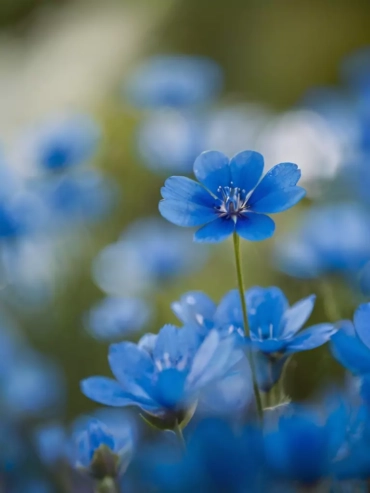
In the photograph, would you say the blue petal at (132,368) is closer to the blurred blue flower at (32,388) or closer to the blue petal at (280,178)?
the blue petal at (280,178)

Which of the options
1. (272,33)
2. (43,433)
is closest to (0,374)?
(43,433)

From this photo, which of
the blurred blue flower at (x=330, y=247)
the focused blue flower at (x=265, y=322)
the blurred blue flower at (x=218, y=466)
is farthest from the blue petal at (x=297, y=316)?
the blurred blue flower at (x=330, y=247)

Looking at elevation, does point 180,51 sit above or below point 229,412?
above

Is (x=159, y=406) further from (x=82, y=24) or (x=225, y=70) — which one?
(x=82, y=24)

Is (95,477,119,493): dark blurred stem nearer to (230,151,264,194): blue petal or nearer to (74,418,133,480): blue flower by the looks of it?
(74,418,133,480): blue flower

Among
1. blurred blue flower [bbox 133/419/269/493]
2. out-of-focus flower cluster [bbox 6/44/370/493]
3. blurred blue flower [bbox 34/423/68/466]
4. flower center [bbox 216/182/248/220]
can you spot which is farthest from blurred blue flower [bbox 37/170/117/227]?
blurred blue flower [bbox 133/419/269/493]

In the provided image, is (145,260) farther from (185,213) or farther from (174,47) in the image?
(174,47)
